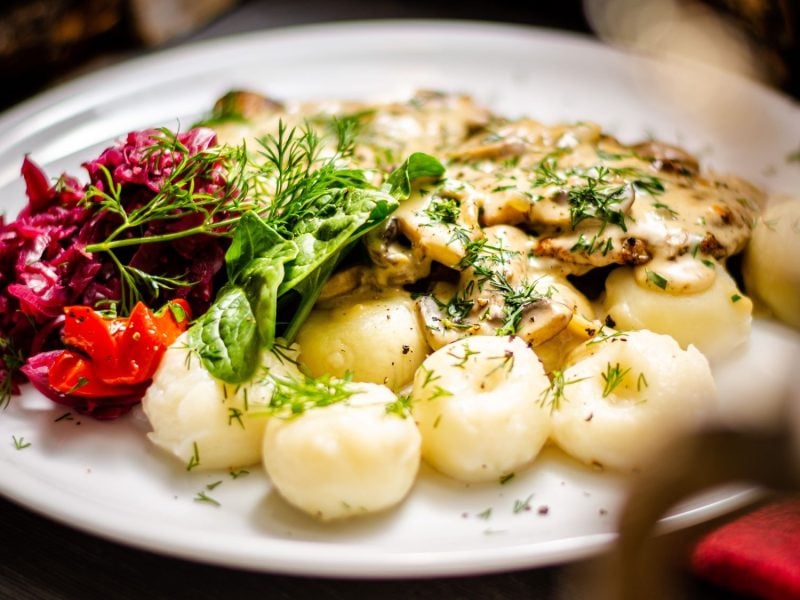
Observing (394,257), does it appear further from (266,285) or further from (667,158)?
(667,158)

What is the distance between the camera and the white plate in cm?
229

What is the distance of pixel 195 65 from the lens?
5.12m

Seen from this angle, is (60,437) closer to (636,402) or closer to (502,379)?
(502,379)

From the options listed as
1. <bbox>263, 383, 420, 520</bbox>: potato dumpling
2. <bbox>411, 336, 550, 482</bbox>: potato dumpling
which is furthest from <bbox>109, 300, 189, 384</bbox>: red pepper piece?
<bbox>411, 336, 550, 482</bbox>: potato dumpling

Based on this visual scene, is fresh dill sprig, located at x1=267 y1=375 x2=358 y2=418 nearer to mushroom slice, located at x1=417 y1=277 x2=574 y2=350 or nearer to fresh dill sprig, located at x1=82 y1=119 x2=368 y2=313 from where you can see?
mushroom slice, located at x1=417 y1=277 x2=574 y2=350

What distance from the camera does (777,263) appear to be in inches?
125

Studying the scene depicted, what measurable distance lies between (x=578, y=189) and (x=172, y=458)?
5.89 feet

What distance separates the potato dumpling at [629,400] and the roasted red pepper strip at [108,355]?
1.38 meters

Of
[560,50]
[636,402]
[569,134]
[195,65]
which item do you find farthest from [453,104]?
[636,402]

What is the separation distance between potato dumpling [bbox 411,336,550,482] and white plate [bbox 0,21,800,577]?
0.09 metres

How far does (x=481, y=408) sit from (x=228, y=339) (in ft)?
2.81

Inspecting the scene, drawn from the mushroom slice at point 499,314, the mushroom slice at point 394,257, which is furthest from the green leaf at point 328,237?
the mushroom slice at point 499,314

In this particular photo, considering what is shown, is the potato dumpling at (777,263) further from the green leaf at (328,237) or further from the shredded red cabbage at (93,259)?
the shredded red cabbage at (93,259)

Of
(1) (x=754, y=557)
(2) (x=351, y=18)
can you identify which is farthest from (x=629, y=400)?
(2) (x=351, y=18)
